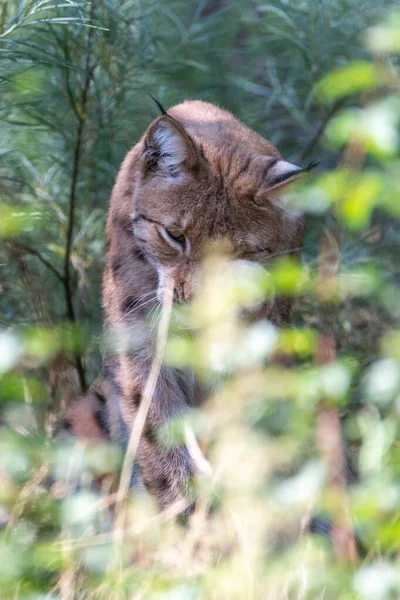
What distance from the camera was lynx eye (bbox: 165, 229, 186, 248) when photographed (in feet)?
13.0

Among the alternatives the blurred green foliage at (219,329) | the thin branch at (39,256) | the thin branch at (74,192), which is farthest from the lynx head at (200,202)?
the thin branch at (39,256)

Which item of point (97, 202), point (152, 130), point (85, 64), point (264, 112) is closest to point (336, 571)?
point (152, 130)

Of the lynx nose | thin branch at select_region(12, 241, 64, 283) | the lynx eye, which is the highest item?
the lynx eye

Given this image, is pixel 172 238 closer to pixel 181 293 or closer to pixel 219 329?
pixel 181 293

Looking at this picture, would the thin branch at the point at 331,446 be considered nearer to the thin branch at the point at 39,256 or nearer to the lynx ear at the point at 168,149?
the lynx ear at the point at 168,149

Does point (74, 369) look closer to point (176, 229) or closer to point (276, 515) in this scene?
point (176, 229)

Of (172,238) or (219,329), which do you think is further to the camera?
(172,238)

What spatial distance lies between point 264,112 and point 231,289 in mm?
3945

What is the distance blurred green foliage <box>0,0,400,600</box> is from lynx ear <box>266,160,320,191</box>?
407 mm

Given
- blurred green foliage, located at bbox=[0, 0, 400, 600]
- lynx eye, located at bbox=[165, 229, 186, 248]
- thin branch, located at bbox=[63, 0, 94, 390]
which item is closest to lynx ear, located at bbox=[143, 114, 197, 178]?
lynx eye, located at bbox=[165, 229, 186, 248]

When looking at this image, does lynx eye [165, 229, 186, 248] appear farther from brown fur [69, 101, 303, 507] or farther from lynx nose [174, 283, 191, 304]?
lynx nose [174, 283, 191, 304]

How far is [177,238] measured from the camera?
13.1 ft

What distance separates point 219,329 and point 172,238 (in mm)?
1195

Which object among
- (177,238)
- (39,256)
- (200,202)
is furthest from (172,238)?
(39,256)
